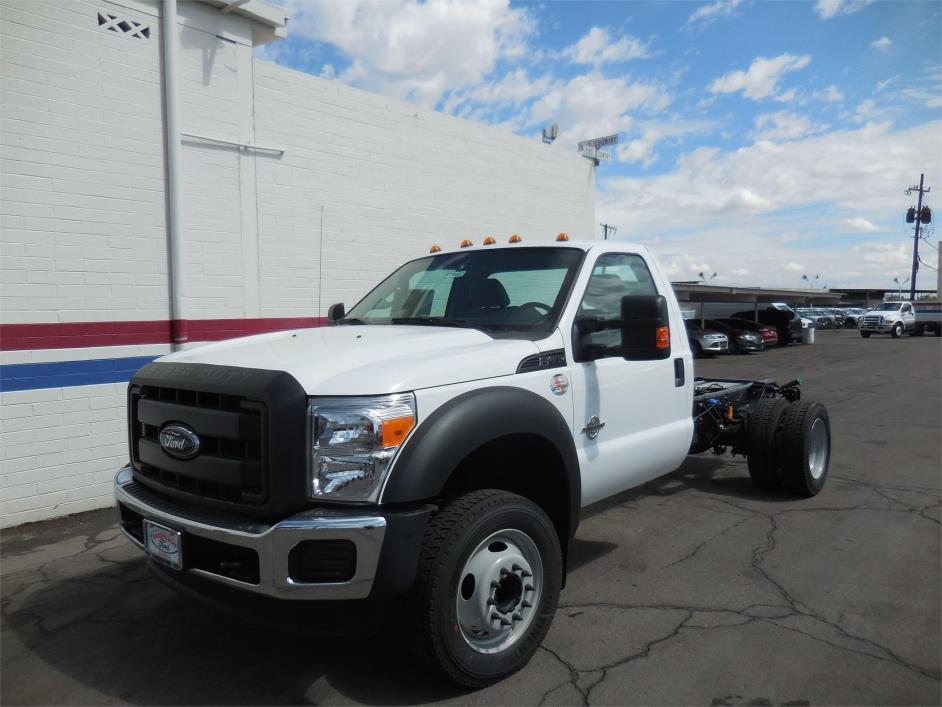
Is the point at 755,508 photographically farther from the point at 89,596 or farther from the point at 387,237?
the point at 387,237

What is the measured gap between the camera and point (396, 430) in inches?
108

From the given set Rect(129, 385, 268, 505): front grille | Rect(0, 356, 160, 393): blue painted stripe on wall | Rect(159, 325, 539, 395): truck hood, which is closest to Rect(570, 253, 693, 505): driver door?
Rect(159, 325, 539, 395): truck hood

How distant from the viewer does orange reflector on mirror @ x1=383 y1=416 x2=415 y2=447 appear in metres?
2.73

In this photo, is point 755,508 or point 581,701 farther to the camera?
point 755,508

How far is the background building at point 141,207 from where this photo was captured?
587cm

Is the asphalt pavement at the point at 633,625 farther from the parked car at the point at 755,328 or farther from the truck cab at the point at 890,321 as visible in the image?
the truck cab at the point at 890,321

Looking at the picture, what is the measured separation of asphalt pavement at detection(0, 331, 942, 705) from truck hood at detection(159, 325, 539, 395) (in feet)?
3.46

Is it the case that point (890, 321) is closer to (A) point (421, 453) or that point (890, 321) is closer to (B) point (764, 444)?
(B) point (764, 444)

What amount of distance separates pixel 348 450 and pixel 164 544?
39.3 inches

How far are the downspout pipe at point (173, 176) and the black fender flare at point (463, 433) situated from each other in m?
4.70

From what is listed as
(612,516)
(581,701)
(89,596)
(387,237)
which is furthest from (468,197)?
(581,701)

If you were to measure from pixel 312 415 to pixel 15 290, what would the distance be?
4.43 metres

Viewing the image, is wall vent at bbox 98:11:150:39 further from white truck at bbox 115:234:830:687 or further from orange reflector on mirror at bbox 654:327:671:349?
orange reflector on mirror at bbox 654:327:671:349

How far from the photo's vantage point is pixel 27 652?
362 cm
